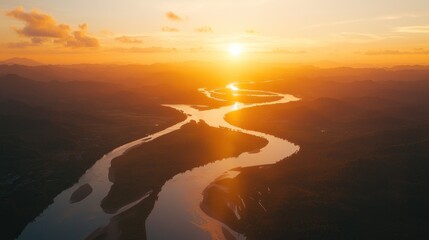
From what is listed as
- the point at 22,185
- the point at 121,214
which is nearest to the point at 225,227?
the point at 121,214

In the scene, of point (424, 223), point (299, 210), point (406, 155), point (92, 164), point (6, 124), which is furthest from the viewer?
point (6, 124)

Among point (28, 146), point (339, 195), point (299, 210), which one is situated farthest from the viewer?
point (28, 146)

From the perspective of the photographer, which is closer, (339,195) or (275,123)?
(339,195)

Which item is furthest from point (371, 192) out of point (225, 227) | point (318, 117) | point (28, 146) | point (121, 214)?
point (318, 117)

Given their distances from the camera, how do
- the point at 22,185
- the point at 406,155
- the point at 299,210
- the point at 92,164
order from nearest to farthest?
1. the point at 299,210
2. the point at 22,185
3. the point at 406,155
4. the point at 92,164

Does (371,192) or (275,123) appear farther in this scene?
(275,123)

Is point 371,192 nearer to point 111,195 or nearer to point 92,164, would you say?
point 111,195

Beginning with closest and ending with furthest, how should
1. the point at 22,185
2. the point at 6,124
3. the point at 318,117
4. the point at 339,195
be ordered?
the point at 339,195, the point at 22,185, the point at 6,124, the point at 318,117

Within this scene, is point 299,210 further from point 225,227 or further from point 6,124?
point 6,124

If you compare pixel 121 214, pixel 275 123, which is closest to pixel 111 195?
pixel 121 214
